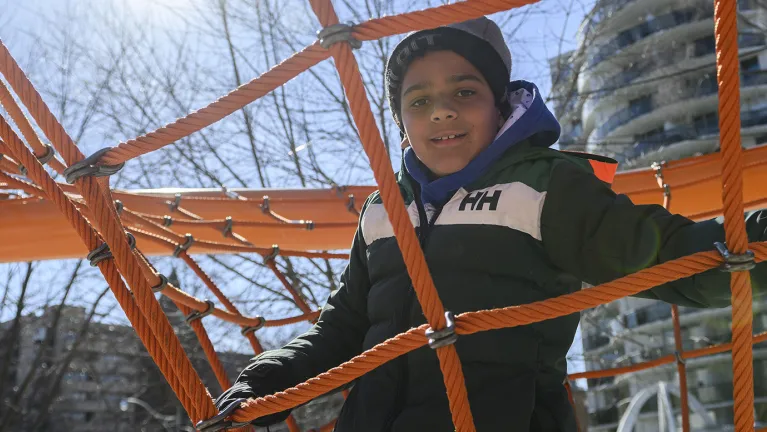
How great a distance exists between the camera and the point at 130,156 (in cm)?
120

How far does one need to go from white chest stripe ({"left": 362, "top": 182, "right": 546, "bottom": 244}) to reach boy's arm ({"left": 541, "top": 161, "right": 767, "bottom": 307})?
0.02 m

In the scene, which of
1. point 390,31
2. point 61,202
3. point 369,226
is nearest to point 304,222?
point 369,226

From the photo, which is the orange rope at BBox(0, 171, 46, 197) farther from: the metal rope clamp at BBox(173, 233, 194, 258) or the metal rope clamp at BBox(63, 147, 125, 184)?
the metal rope clamp at BBox(63, 147, 125, 184)

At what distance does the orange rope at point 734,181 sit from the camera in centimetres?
96

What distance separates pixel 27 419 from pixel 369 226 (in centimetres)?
1051

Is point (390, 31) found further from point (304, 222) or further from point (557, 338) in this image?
point (304, 222)

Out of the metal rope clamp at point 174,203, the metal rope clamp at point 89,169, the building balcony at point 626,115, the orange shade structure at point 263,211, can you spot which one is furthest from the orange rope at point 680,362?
the building balcony at point 626,115

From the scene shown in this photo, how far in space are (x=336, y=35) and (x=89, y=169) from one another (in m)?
0.44

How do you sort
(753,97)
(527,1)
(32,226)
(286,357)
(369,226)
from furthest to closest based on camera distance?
(753,97) → (32,226) → (369,226) → (286,357) → (527,1)

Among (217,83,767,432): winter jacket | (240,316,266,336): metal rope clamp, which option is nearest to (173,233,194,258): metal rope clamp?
(240,316,266,336): metal rope clamp

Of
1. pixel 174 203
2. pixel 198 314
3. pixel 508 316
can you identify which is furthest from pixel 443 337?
pixel 174 203

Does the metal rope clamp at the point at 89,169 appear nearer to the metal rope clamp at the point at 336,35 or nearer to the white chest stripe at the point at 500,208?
the metal rope clamp at the point at 336,35

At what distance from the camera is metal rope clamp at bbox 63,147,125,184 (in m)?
1.19

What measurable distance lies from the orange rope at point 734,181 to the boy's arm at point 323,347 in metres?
0.73
